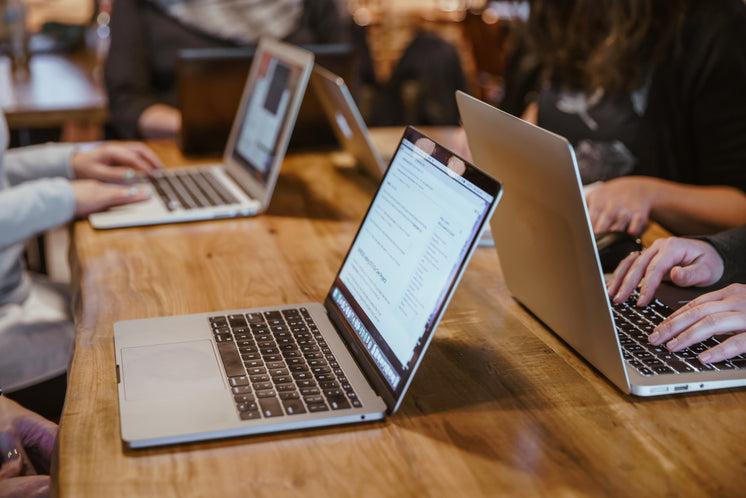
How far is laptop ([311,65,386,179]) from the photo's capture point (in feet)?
5.11

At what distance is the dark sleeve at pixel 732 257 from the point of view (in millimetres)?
1105

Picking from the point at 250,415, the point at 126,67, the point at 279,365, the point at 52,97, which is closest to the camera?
the point at 250,415

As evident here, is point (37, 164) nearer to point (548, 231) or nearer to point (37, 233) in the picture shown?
point (37, 233)

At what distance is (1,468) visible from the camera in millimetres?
990

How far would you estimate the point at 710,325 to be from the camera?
917 millimetres

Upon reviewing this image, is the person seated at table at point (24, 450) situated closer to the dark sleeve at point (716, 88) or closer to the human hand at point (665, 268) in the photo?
the human hand at point (665, 268)

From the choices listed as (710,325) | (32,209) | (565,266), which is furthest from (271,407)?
(32,209)

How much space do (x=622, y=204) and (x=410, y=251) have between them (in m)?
0.68

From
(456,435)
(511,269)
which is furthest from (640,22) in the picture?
(456,435)

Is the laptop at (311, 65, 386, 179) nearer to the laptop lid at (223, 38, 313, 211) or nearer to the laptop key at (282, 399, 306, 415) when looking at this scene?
the laptop lid at (223, 38, 313, 211)

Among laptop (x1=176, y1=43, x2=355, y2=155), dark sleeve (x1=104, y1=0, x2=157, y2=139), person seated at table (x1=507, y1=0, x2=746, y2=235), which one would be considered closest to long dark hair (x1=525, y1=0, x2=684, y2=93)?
person seated at table (x1=507, y1=0, x2=746, y2=235)

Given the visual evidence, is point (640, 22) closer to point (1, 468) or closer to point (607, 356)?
point (607, 356)

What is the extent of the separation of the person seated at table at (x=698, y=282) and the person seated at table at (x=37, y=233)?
92 centimetres

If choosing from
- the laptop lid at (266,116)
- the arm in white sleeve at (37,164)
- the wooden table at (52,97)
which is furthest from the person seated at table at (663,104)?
the wooden table at (52,97)
